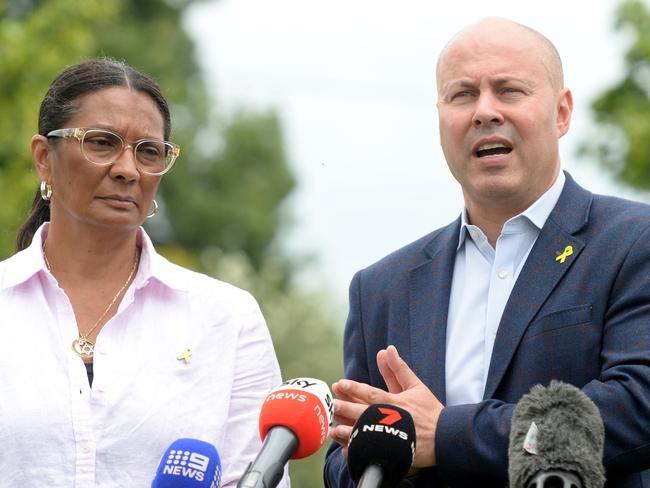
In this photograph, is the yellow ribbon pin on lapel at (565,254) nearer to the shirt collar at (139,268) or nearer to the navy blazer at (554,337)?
the navy blazer at (554,337)

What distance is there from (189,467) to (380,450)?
2.05ft

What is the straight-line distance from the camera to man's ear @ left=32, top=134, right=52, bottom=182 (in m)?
5.70

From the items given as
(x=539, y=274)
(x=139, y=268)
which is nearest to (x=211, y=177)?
(x=139, y=268)

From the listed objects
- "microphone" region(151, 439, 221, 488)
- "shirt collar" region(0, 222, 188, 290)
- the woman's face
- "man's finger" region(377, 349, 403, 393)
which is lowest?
"microphone" region(151, 439, 221, 488)

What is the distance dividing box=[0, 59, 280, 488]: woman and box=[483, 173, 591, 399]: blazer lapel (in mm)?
1047

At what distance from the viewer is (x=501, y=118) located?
510cm

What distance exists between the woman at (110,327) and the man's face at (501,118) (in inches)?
45.3

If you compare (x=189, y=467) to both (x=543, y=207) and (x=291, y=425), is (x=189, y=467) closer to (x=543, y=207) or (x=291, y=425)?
(x=291, y=425)

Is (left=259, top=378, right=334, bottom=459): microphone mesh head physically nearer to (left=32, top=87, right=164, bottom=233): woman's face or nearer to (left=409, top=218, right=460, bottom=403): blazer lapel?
(left=409, top=218, right=460, bottom=403): blazer lapel

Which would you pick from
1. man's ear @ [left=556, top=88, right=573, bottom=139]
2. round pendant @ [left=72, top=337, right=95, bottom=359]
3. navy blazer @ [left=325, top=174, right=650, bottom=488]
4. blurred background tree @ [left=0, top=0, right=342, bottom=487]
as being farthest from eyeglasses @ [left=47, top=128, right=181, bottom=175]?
blurred background tree @ [left=0, top=0, right=342, bottom=487]

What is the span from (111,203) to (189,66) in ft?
122

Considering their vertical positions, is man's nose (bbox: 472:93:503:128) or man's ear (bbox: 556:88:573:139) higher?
man's ear (bbox: 556:88:573:139)

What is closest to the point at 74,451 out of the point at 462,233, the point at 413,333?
the point at 413,333

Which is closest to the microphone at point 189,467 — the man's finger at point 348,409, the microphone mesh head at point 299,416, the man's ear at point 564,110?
the microphone mesh head at point 299,416
